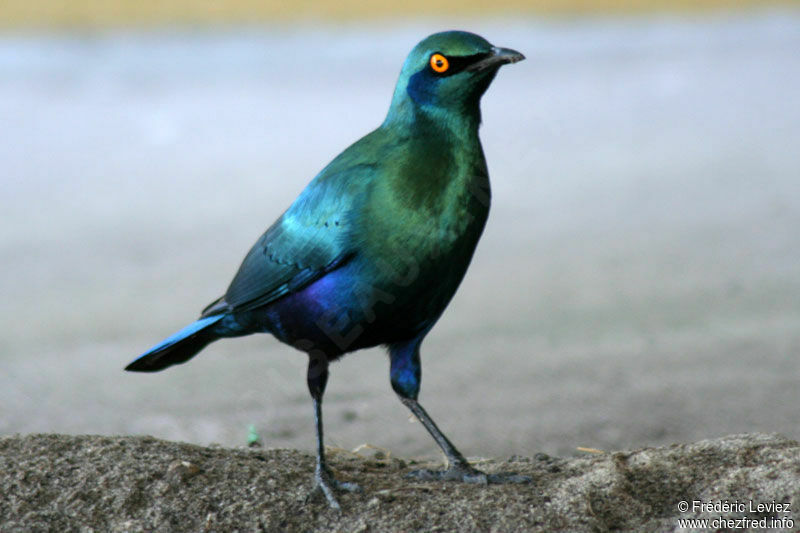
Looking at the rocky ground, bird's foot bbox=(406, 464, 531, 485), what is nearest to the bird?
the rocky ground

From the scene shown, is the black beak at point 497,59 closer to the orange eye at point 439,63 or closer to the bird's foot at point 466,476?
the orange eye at point 439,63

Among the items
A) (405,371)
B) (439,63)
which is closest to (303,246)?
(405,371)

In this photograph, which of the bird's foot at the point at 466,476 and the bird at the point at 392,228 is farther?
the bird's foot at the point at 466,476

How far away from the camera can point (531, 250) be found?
536cm

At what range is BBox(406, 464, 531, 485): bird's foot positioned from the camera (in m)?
2.54

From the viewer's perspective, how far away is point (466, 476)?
2.56 m

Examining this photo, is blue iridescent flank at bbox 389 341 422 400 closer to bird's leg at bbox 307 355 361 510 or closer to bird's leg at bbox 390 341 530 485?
bird's leg at bbox 390 341 530 485

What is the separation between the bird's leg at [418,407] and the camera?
2.53m

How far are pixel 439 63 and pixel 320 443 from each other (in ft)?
2.98

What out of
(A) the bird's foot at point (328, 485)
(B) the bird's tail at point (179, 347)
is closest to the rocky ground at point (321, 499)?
(A) the bird's foot at point (328, 485)

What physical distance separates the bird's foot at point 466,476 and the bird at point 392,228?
0.23 metres

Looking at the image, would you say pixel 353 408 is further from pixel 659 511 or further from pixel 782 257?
pixel 782 257

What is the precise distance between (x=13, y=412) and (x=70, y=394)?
0.78 ft

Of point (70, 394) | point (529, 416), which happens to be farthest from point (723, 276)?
point (70, 394)
